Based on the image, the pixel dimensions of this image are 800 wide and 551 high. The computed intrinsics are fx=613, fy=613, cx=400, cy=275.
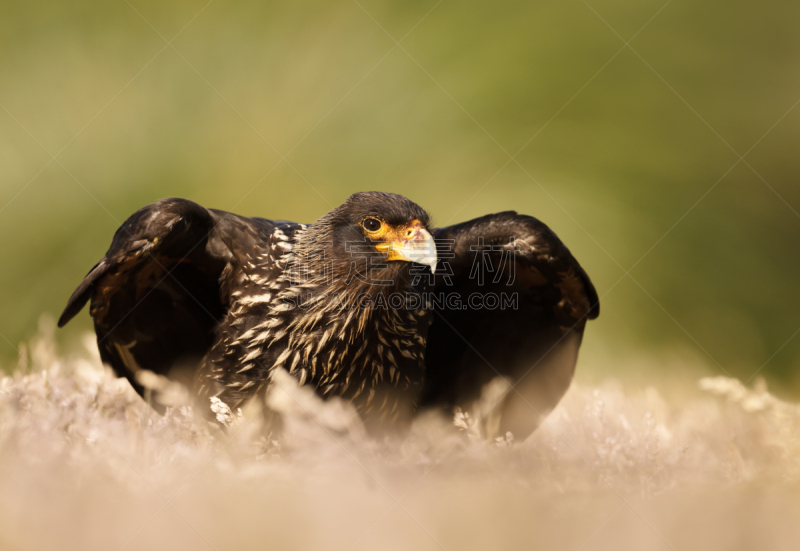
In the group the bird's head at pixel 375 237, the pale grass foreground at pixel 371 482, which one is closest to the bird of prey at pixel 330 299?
the bird's head at pixel 375 237

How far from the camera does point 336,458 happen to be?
7.85 ft

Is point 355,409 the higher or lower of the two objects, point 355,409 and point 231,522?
the lower

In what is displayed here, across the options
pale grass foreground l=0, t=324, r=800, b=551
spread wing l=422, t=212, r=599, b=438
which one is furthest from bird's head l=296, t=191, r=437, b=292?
pale grass foreground l=0, t=324, r=800, b=551

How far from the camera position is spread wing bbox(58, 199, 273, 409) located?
302 cm

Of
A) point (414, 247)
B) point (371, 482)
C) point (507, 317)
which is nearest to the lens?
point (371, 482)

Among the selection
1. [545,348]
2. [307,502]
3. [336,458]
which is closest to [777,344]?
[545,348]

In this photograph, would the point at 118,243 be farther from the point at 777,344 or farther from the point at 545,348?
the point at 777,344

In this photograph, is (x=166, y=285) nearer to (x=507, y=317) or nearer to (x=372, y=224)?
(x=372, y=224)

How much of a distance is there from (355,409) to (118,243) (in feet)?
4.91

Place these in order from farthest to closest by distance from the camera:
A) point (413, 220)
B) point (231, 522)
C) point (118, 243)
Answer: point (413, 220) → point (118, 243) → point (231, 522)

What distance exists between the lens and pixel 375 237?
3.40 metres

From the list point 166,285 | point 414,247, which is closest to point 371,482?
point 414,247

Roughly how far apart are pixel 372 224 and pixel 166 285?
1.19 metres

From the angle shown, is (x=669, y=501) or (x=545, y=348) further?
(x=545, y=348)
